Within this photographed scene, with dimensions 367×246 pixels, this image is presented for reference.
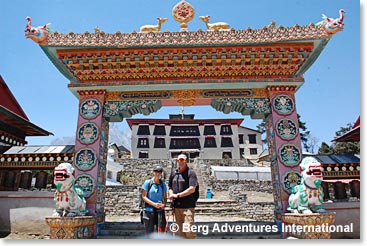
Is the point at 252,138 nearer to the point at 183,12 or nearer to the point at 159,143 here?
the point at 159,143

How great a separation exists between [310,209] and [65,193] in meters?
4.91

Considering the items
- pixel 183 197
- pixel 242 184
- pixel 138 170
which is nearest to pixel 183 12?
pixel 183 197

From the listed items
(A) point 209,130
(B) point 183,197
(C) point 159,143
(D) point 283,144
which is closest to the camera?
(B) point 183,197

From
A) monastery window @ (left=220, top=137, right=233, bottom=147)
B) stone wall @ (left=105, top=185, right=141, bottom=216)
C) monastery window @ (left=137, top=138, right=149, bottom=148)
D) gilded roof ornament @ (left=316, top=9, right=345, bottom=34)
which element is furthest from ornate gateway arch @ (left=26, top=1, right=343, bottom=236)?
monastery window @ (left=220, top=137, right=233, bottom=147)

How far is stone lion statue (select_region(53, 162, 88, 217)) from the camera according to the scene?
562 cm

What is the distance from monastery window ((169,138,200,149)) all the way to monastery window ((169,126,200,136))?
2.53ft

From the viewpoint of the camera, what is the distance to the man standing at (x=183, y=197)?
16.1ft

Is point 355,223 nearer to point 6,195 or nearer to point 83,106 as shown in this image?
point 83,106

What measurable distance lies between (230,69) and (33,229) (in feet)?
20.6

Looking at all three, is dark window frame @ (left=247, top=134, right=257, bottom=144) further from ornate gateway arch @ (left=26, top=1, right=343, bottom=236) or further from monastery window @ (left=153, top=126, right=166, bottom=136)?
ornate gateway arch @ (left=26, top=1, right=343, bottom=236)

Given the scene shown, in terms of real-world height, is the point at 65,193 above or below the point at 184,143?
below

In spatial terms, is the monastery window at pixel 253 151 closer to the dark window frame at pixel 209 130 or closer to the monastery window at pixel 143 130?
the dark window frame at pixel 209 130

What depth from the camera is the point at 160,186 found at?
510 centimetres

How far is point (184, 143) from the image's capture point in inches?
1590
